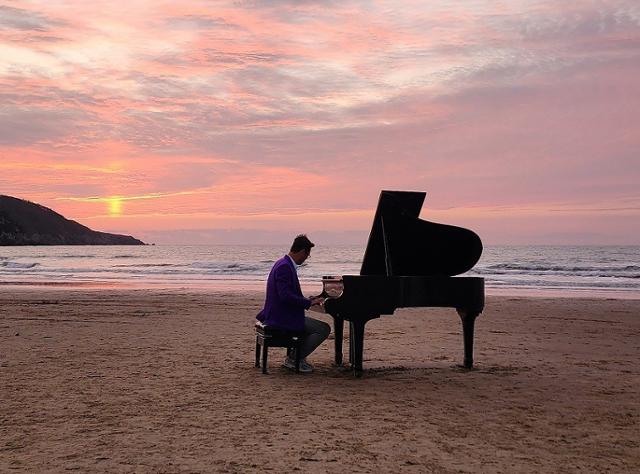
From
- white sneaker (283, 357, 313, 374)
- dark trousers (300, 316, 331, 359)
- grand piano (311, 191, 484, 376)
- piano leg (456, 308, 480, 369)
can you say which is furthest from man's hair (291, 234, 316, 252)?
piano leg (456, 308, 480, 369)

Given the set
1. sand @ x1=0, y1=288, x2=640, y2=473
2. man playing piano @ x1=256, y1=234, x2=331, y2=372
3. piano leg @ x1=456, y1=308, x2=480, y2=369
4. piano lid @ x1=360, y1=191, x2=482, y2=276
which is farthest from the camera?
piano leg @ x1=456, y1=308, x2=480, y2=369

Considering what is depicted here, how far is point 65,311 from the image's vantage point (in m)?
14.6

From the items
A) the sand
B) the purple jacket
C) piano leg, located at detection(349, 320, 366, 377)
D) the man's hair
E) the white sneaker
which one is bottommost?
the sand

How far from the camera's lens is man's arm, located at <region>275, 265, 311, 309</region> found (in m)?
7.19

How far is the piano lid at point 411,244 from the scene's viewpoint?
737 cm

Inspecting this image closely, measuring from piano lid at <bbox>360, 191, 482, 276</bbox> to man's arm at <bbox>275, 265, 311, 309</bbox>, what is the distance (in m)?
0.87

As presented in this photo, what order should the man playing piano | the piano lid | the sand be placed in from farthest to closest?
the piano lid, the man playing piano, the sand

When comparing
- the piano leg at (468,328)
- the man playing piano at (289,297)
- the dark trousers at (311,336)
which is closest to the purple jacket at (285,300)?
the man playing piano at (289,297)

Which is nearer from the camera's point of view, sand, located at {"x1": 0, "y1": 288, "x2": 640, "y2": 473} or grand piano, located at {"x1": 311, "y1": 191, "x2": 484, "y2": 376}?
sand, located at {"x1": 0, "y1": 288, "x2": 640, "y2": 473}

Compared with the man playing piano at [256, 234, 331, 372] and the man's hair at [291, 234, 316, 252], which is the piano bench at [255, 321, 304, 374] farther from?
the man's hair at [291, 234, 316, 252]

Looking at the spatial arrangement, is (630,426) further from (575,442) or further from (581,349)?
(581,349)

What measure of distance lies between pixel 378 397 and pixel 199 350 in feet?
11.9

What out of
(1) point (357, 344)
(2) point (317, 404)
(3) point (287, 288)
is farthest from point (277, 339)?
(2) point (317, 404)

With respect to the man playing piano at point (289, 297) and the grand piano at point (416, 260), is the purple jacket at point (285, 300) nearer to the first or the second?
the man playing piano at point (289, 297)
